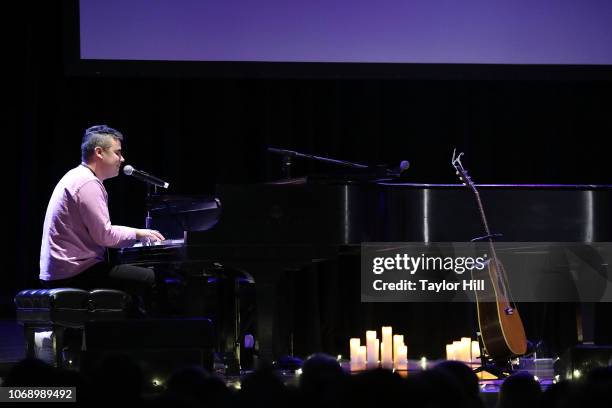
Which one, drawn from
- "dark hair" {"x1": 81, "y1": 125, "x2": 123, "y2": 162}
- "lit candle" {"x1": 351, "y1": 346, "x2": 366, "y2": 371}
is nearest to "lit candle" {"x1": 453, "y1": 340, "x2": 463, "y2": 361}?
"lit candle" {"x1": 351, "y1": 346, "x2": 366, "y2": 371}

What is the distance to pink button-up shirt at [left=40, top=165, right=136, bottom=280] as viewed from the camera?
514 cm

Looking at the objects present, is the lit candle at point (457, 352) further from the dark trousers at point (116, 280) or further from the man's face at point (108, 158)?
the man's face at point (108, 158)

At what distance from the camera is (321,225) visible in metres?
4.82

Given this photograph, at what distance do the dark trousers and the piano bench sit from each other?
141 mm

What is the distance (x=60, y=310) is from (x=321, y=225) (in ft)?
4.69

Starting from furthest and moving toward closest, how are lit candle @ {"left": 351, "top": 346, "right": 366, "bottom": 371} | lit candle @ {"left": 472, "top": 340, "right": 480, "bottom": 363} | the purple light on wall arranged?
the purple light on wall, lit candle @ {"left": 472, "top": 340, "right": 480, "bottom": 363}, lit candle @ {"left": 351, "top": 346, "right": 366, "bottom": 371}

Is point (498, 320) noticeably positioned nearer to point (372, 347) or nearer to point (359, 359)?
point (372, 347)

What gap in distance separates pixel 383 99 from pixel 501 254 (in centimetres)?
201

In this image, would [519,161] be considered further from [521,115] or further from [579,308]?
[579,308]

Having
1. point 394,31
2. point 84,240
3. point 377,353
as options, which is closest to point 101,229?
point 84,240

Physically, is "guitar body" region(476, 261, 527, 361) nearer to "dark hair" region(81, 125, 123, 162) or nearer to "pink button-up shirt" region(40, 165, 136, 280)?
"pink button-up shirt" region(40, 165, 136, 280)

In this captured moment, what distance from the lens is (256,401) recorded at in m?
2.23

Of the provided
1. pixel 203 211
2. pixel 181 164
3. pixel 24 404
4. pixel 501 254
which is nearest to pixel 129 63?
pixel 181 164

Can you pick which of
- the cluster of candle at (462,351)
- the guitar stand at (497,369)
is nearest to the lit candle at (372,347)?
the cluster of candle at (462,351)
